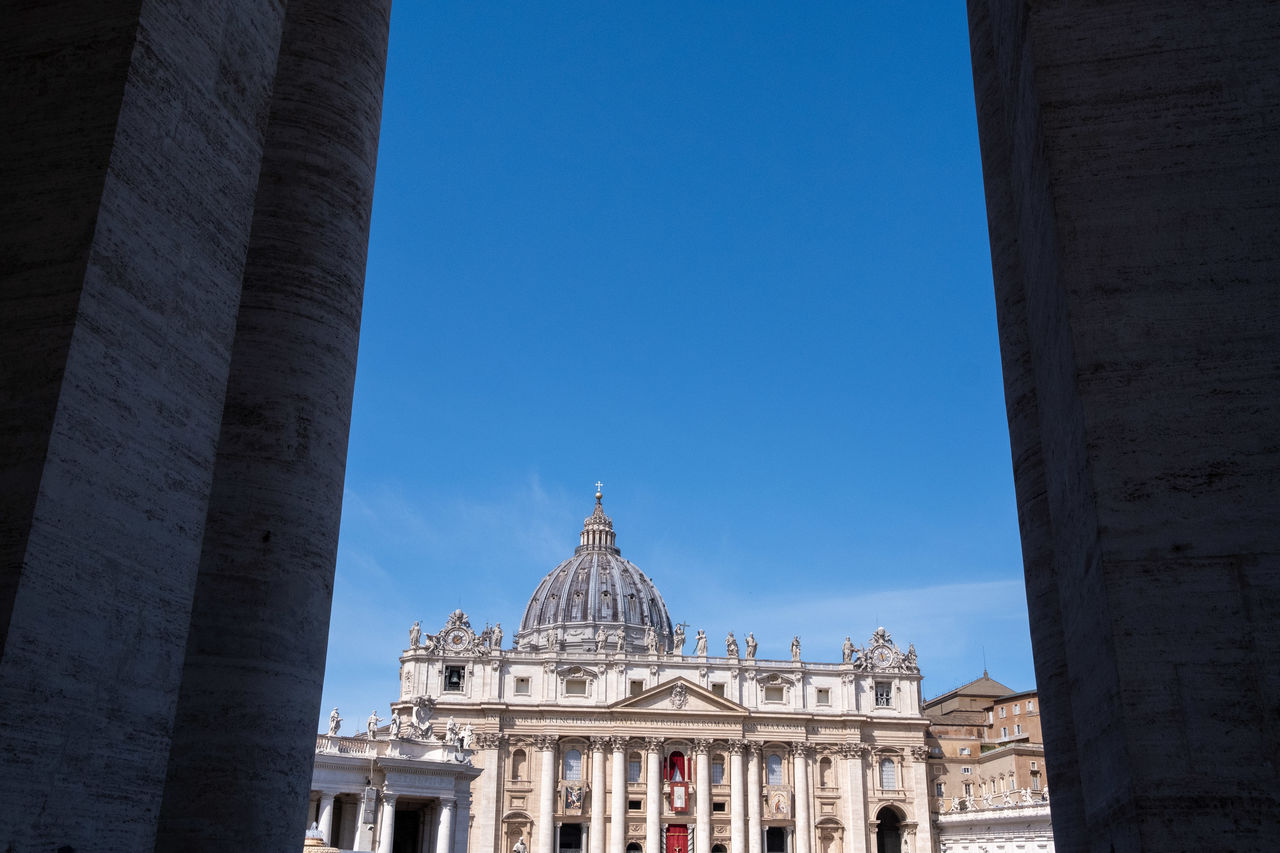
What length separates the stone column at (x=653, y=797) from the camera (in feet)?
261

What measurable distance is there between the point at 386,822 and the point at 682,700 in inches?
1711

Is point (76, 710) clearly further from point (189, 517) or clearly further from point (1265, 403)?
point (1265, 403)

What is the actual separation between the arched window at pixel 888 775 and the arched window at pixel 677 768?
14607 millimetres

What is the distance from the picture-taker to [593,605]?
115 metres

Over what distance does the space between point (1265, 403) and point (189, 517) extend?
216 inches

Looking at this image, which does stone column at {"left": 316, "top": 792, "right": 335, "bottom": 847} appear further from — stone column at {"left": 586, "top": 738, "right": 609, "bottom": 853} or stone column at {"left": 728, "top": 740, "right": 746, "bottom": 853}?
stone column at {"left": 728, "top": 740, "right": 746, "bottom": 853}

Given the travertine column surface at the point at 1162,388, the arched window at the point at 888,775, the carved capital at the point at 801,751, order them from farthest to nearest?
the arched window at the point at 888,775 → the carved capital at the point at 801,751 → the travertine column surface at the point at 1162,388

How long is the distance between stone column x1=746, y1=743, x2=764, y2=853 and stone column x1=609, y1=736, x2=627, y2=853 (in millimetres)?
8619

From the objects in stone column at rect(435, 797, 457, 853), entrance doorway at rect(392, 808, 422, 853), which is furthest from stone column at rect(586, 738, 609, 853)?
stone column at rect(435, 797, 457, 853)

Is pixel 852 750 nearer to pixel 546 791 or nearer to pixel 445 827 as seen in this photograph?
pixel 546 791

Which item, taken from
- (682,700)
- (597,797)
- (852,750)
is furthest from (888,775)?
(597,797)

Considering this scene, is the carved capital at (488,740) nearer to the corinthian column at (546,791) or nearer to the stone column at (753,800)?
the corinthian column at (546,791)

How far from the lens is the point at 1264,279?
20.4 feet

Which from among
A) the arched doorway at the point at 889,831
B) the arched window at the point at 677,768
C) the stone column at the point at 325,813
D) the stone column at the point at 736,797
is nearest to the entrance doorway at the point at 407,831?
the stone column at the point at 325,813
